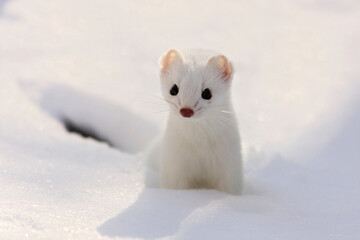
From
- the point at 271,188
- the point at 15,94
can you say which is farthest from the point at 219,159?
the point at 15,94

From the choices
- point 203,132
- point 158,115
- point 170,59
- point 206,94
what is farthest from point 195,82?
point 158,115

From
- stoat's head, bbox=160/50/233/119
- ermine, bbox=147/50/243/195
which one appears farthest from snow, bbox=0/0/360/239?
stoat's head, bbox=160/50/233/119

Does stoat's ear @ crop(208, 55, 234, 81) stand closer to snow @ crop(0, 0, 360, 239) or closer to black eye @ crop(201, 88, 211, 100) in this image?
black eye @ crop(201, 88, 211, 100)

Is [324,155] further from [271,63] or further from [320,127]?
[271,63]

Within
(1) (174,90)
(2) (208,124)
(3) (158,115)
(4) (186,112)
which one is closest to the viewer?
(4) (186,112)

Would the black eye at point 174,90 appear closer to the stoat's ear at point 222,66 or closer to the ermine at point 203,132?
the ermine at point 203,132

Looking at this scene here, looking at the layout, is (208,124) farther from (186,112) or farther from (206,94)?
(186,112)

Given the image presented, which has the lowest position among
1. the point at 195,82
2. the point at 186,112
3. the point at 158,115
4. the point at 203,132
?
the point at 158,115
